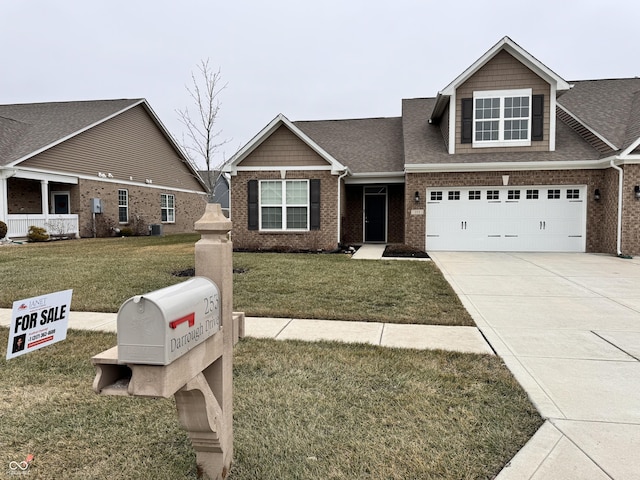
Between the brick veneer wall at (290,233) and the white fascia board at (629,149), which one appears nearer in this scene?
the white fascia board at (629,149)

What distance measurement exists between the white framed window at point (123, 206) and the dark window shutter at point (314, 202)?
13.6m

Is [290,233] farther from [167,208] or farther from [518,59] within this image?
[167,208]

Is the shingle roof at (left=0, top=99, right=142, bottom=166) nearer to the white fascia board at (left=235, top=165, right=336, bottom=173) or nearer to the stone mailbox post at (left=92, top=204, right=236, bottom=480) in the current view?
the white fascia board at (left=235, top=165, right=336, bottom=173)

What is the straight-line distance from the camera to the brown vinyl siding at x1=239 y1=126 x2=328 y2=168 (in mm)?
14445

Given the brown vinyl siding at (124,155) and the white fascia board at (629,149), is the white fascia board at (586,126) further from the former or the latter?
the brown vinyl siding at (124,155)

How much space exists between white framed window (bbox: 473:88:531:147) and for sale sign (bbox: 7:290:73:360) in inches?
568

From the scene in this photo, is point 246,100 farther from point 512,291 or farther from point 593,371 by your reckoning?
point 593,371

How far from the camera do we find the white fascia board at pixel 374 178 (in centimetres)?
1596

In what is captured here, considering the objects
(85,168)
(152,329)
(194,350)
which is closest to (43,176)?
(85,168)

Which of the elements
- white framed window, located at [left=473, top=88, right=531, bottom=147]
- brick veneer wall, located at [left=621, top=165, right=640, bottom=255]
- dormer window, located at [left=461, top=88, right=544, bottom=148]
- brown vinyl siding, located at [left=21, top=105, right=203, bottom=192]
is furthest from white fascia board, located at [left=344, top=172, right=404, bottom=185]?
brown vinyl siding, located at [left=21, top=105, right=203, bottom=192]

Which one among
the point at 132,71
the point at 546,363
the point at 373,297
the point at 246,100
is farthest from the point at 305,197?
the point at 132,71

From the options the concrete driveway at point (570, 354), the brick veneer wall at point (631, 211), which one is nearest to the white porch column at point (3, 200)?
the concrete driveway at point (570, 354)

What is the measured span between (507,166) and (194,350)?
13966 mm

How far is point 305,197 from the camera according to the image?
48.0 feet
